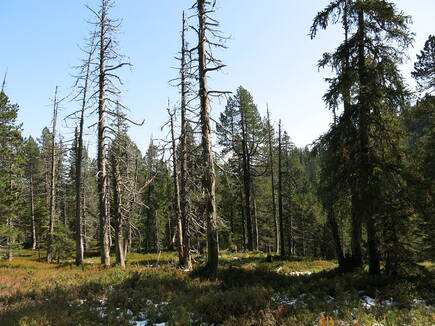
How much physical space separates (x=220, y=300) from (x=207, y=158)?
515cm

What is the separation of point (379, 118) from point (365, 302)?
6473mm

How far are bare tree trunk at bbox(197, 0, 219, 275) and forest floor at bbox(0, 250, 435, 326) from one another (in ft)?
3.66

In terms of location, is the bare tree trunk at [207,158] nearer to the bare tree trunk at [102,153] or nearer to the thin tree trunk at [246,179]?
the bare tree trunk at [102,153]

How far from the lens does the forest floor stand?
7.68 m

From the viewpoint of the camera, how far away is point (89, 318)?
26.6ft

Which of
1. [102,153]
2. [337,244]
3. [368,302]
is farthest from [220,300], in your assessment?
[102,153]

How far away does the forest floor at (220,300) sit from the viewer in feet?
25.2

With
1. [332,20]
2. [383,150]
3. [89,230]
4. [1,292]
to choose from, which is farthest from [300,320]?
[89,230]

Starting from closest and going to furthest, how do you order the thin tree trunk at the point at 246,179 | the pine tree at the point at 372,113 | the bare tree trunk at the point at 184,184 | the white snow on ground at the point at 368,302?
the white snow on ground at the point at 368,302 < the pine tree at the point at 372,113 < the bare tree trunk at the point at 184,184 < the thin tree trunk at the point at 246,179

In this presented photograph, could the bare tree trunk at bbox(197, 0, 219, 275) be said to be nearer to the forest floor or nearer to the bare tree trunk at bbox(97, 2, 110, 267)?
the forest floor

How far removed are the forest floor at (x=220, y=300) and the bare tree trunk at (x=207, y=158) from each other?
3.66 ft

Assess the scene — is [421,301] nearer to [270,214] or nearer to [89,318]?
[89,318]

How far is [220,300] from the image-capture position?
29.0 feet

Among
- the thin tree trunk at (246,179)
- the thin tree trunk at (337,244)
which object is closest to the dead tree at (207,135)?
the thin tree trunk at (337,244)
